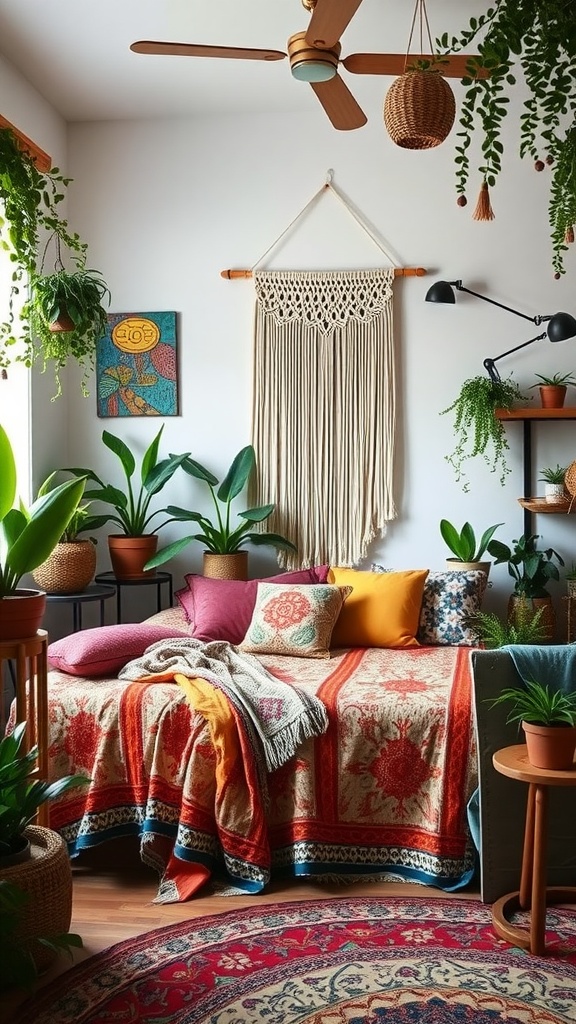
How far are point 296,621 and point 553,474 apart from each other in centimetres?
147

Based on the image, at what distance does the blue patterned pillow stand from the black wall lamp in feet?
3.34

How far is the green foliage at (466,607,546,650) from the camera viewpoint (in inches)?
159

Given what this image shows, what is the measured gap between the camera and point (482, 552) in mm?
4555

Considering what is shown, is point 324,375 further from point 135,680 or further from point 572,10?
point 572,10

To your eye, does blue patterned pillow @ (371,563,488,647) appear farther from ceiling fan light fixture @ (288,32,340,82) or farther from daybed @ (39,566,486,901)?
ceiling fan light fixture @ (288,32,340,82)

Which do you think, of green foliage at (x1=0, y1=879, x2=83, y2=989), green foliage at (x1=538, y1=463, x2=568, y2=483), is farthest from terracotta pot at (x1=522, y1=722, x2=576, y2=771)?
green foliage at (x1=538, y1=463, x2=568, y2=483)

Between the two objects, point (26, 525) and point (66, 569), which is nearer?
point (26, 525)

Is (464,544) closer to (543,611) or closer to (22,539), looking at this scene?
(543,611)

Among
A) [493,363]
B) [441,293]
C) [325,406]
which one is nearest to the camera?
[441,293]

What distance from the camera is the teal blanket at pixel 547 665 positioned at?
Result: 2.86 m

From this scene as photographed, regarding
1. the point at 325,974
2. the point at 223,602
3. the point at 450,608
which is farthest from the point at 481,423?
the point at 325,974

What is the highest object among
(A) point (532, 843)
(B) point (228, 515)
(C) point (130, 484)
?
(C) point (130, 484)

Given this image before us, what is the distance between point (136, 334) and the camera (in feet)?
16.4

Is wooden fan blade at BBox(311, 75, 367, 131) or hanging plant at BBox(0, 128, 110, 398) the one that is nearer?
wooden fan blade at BBox(311, 75, 367, 131)
